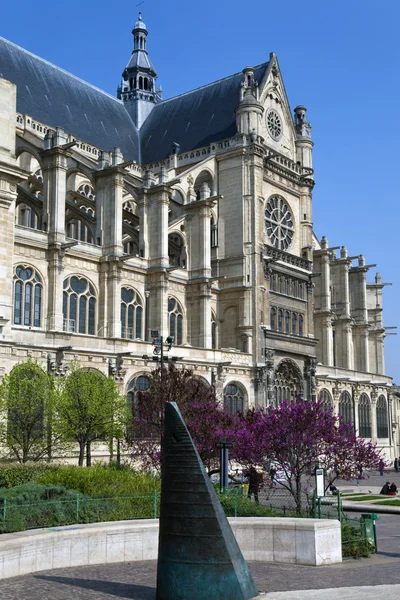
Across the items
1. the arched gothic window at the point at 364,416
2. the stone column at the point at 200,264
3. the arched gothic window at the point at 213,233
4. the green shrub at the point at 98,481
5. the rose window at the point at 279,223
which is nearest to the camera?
the green shrub at the point at 98,481

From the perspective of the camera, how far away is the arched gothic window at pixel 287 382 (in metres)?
48.1

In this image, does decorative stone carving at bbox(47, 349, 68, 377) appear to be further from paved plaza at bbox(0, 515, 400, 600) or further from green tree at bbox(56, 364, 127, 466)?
paved plaza at bbox(0, 515, 400, 600)

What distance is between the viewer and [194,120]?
55.6 m

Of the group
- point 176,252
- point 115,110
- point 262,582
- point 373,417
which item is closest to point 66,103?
point 115,110

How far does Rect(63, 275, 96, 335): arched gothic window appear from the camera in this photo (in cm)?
3656

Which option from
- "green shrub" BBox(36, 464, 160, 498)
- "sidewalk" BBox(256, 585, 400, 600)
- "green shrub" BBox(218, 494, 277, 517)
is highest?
"green shrub" BBox(36, 464, 160, 498)

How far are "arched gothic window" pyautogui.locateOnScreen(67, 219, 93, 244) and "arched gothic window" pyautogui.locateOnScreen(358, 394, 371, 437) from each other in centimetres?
2803

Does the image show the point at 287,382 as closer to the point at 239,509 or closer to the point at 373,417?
the point at 373,417

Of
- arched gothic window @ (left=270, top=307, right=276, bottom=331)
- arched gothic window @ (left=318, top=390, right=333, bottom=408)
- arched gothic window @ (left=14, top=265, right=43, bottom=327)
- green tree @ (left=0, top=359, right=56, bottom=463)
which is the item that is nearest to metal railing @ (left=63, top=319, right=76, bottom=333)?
arched gothic window @ (left=14, top=265, right=43, bottom=327)

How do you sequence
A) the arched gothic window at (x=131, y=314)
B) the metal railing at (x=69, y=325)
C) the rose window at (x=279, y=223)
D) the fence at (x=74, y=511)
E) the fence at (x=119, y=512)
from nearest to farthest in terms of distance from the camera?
the fence at (x=74, y=511) < the fence at (x=119, y=512) < the metal railing at (x=69, y=325) < the arched gothic window at (x=131, y=314) < the rose window at (x=279, y=223)

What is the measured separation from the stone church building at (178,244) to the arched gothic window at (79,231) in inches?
6.2

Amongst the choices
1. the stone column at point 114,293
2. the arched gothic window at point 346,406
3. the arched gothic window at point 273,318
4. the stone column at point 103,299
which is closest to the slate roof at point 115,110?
the arched gothic window at point 273,318

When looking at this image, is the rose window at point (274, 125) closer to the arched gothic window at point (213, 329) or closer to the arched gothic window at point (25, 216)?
the arched gothic window at point (213, 329)

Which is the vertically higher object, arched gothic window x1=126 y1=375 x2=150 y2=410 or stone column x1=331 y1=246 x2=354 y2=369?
stone column x1=331 y1=246 x2=354 y2=369
